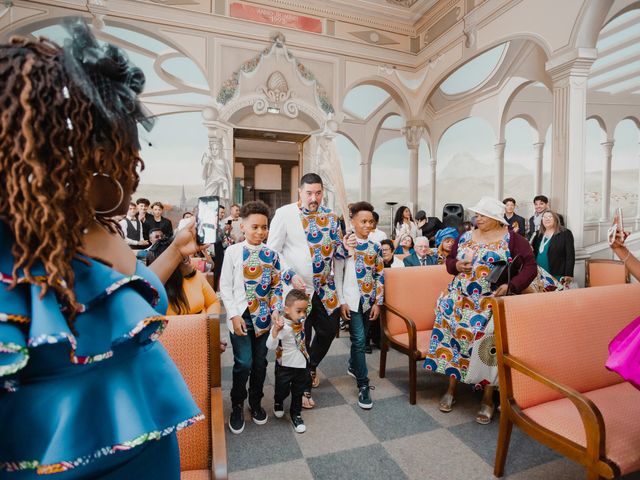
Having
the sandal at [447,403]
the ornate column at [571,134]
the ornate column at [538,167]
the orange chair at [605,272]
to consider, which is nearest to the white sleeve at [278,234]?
the sandal at [447,403]

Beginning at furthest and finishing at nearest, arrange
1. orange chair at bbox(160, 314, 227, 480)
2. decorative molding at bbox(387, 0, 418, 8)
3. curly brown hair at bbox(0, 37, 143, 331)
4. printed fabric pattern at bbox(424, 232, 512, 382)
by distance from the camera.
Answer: decorative molding at bbox(387, 0, 418, 8) → printed fabric pattern at bbox(424, 232, 512, 382) → orange chair at bbox(160, 314, 227, 480) → curly brown hair at bbox(0, 37, 143, 331)

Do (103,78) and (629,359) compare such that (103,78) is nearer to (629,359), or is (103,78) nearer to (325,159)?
(629,359)

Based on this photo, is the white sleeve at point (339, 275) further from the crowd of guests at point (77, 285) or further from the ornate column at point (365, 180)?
the ornate column at point (365, 180)

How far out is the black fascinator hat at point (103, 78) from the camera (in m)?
0.55

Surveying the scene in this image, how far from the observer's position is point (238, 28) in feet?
22.0

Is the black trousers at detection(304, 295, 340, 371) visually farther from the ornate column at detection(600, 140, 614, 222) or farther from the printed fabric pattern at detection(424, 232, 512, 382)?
the ornate column at detection(600, 140, 614, 222)

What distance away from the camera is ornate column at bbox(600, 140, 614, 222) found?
721 centimetres

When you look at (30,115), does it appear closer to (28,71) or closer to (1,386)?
(28,71)

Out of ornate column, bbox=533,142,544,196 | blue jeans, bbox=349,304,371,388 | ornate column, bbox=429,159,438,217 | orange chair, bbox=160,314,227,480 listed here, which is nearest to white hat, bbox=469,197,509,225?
blue jeans, bbox=349,304,371,388

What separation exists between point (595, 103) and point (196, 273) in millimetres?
8957

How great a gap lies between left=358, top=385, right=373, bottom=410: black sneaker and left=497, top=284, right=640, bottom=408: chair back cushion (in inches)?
41.3

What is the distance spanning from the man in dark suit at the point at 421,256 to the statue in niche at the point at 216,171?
410 cm

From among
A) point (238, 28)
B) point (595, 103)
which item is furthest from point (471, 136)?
point (238, 28)

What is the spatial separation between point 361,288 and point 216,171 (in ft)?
16.4
